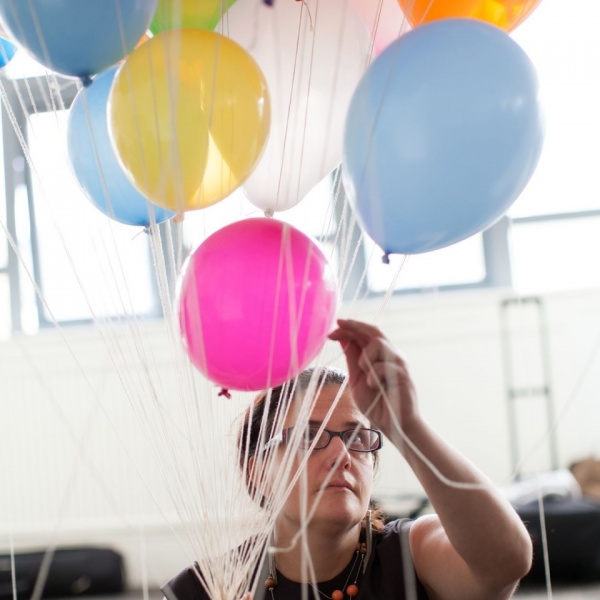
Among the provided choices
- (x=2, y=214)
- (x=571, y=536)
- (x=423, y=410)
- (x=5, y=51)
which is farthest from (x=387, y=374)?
(x=2, y=214)

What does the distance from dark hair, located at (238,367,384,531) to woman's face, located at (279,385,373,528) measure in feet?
0.15

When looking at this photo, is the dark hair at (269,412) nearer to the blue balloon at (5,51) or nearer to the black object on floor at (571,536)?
the blue balloon at (5,51)

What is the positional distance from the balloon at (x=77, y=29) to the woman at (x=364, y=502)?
47 centimetres

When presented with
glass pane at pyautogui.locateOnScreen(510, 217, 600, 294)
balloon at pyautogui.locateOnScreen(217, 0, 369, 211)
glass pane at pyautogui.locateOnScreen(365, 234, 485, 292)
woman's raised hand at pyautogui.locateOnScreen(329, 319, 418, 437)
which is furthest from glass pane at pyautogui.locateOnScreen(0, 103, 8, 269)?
woman's raised hand at pyautogui.locateOnScreen(329, 319, 418, 437)

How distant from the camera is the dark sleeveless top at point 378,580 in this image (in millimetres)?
1263

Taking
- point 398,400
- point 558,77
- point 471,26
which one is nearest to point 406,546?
point 398,400

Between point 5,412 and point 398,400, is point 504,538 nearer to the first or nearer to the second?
point 398,400

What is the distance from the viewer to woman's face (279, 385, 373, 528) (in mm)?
1238

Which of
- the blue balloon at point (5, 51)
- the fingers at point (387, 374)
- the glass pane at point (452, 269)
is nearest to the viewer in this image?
the fingers at point (387, 374)

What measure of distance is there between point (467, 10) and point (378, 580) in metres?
0.84

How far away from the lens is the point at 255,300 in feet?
3.58

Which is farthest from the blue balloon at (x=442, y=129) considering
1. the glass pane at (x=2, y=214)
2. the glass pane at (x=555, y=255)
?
the glass pane at (x=2, y=214)

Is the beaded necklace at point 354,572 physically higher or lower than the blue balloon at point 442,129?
lower

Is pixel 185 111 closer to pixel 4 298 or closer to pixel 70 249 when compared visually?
pixel 70 249
